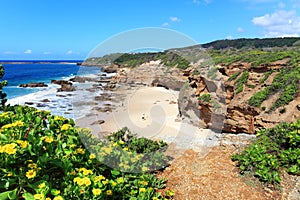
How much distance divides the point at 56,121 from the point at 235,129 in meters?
9.45

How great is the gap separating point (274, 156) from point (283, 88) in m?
6.34

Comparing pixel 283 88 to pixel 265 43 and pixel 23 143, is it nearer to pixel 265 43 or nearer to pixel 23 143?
pixel 23 143

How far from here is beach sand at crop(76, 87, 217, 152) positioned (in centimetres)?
997

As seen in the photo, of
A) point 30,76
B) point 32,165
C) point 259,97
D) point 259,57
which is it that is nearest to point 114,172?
point 32,165

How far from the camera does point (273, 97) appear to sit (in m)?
10.3

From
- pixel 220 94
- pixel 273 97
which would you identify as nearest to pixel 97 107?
pixel 220 94

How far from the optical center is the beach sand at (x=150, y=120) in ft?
32.7

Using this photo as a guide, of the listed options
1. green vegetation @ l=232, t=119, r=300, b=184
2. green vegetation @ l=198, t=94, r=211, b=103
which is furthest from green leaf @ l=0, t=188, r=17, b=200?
green vegetation @ l=198, t=94, r=211, b=103

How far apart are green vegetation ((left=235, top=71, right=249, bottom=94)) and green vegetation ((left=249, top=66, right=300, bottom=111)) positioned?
1221 millimetres

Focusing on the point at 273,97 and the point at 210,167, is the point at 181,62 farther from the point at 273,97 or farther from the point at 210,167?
the point at 210,167

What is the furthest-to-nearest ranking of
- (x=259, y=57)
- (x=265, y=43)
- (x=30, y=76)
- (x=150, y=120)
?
(x=30, y=76) < (x=265, y=43) < (x=150, y=120) < (x=259, y=57)

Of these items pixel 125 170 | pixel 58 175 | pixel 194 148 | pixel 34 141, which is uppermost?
pixel 34 141

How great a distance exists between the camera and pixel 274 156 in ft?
16.5

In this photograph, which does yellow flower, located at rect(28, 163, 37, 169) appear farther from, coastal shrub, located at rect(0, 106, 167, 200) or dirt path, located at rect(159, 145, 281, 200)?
dirt path, located at rect(159, 145, 281, 200)
